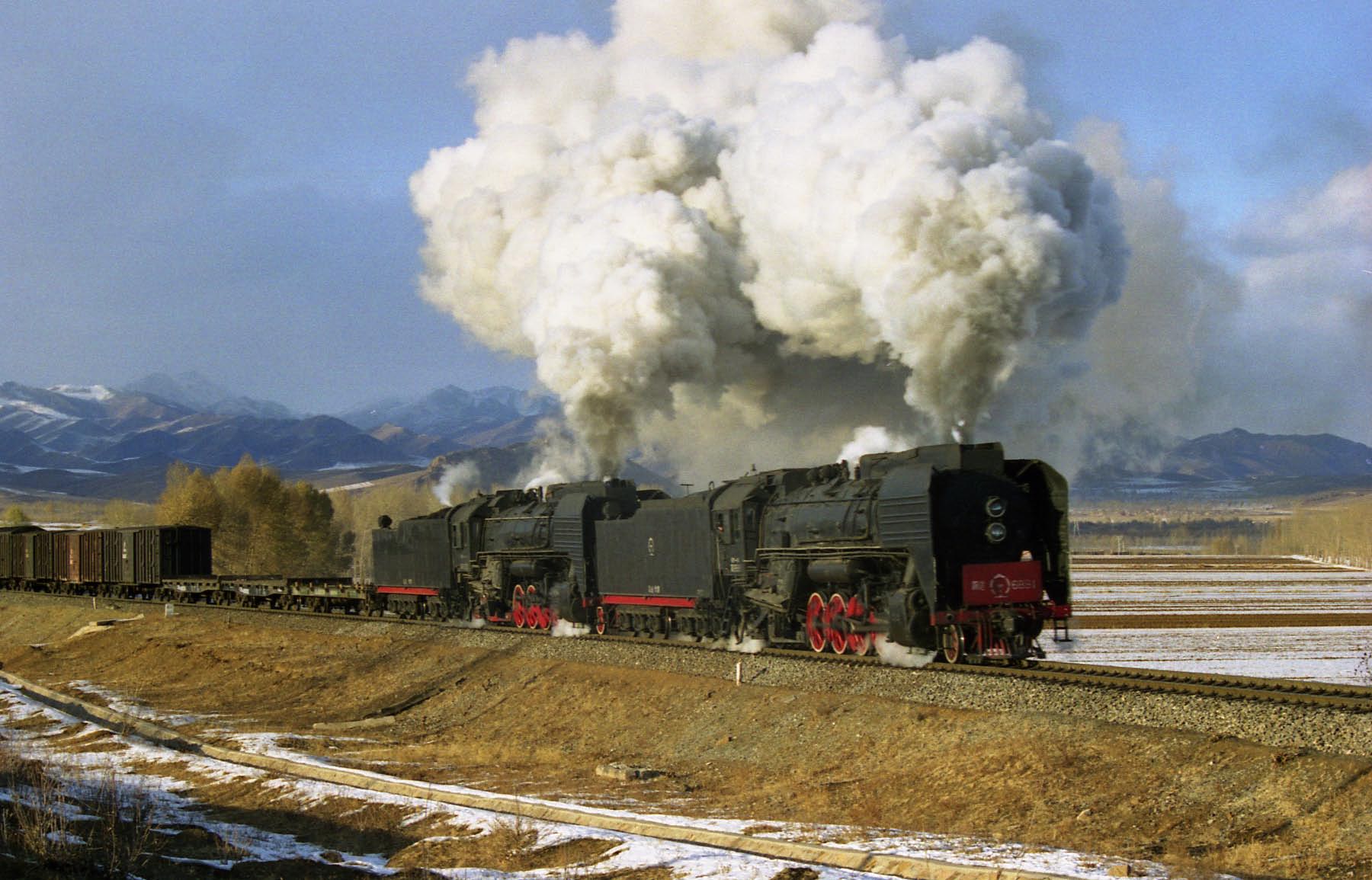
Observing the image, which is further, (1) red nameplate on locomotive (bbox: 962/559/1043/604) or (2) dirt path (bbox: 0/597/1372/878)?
(1) red nameplate on locomotive (bbox: 962/559/1043/604)

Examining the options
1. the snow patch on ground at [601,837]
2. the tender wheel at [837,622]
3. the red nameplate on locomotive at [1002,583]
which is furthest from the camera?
the tender wheel at [837,622]

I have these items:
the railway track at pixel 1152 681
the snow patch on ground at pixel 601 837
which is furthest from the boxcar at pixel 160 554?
the railway track at pixel 1152 681

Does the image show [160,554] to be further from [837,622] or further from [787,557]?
[837,622]

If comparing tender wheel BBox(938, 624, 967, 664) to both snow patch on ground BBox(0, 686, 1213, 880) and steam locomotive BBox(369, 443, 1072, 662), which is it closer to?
steam locomotive BBox(369, 443, 1072, 662)

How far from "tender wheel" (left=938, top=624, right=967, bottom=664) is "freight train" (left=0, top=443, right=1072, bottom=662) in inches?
1.2

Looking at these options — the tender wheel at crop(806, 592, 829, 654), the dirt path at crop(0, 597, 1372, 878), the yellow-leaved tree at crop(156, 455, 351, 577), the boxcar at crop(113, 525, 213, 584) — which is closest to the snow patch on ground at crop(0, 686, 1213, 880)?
the dirt path at crop(0, 597, 1372, 878)

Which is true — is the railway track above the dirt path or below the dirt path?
above

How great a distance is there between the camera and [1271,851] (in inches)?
440

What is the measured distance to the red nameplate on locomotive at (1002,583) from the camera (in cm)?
1859

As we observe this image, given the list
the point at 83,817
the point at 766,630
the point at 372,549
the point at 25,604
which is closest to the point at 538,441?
the point at 25,604

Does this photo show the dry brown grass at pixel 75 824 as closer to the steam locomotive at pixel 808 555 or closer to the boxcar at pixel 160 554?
the steam locomotive at pixel 808 555

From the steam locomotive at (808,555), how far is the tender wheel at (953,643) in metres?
0.02

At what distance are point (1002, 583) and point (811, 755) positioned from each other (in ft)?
13.3

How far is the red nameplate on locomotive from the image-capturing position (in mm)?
18594
